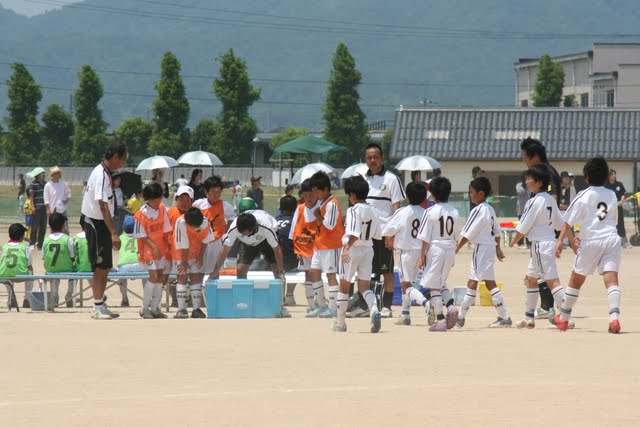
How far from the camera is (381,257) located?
13.8 meters

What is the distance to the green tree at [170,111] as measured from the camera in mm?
87562

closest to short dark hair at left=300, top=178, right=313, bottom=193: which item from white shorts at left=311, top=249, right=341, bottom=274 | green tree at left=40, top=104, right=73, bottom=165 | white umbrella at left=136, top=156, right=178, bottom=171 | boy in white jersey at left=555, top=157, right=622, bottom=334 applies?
white shorts at left=311, top=249, right=341, bottom=274

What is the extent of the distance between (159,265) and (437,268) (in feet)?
11.6

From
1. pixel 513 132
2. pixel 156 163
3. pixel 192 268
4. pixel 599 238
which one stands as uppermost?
pixel 513 132

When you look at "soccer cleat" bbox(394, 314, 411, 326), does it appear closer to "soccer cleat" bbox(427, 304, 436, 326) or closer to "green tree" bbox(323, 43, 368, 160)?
"soccer cleat" bbox(427, 304, 436, 326)

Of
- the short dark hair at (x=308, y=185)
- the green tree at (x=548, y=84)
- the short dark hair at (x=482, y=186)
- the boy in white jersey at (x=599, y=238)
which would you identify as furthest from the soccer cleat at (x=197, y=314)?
the green tree at (x=548, y=84)

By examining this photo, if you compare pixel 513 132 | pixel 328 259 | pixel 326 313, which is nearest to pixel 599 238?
pixel 328 259

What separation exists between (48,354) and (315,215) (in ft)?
15.6

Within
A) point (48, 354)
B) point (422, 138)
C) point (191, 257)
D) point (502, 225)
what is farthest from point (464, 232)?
point (422, 138)

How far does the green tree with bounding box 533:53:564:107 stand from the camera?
9931 centimetres

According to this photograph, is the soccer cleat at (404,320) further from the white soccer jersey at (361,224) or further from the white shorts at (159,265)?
the white shorts at (159,265)

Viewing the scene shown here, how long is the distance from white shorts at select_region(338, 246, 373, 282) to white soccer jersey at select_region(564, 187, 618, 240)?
2.04 meters

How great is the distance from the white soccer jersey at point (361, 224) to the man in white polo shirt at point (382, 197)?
4.03 feet

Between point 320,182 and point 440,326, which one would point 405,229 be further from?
point 440,326
